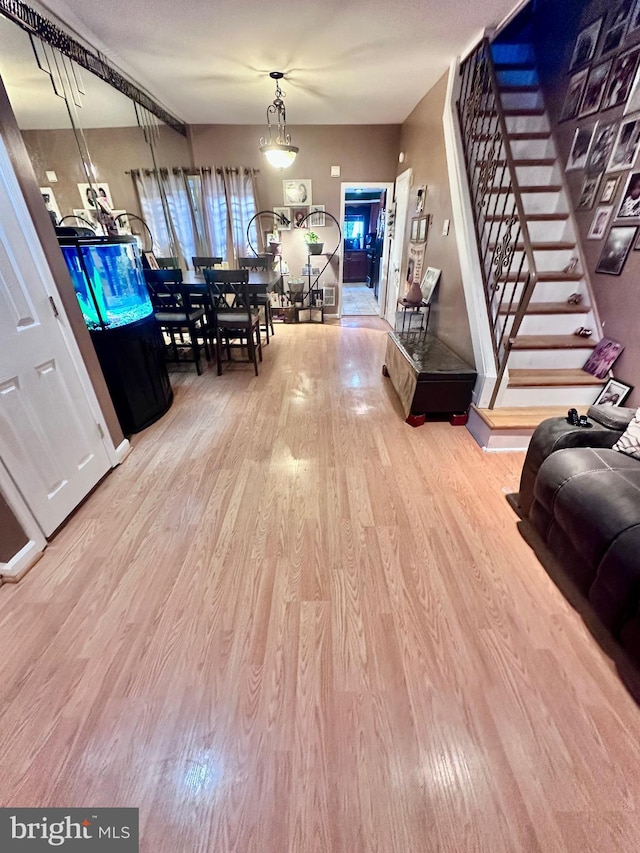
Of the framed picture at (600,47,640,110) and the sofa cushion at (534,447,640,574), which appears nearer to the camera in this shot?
the sofa cushion at (534,447,640,574)

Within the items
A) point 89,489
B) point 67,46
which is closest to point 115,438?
point 89,489

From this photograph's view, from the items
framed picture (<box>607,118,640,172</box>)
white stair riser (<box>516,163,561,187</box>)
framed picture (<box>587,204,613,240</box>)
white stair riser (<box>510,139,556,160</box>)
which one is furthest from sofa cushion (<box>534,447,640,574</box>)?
white stair riser (<box>510,139,556,160</box>)

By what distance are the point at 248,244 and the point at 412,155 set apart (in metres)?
2.61

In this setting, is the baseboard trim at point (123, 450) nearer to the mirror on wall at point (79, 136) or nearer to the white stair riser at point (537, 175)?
the mirror on wall at point (79, 136)

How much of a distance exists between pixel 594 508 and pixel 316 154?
228 inches

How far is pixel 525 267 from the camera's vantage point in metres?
2.80

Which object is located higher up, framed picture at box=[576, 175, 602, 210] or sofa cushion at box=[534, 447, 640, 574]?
framed picture at box=[576, 175, 602, 210]

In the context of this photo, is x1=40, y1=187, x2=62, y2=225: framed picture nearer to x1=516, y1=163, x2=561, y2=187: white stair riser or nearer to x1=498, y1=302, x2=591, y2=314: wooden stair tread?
x1=516, y1=163, x2=561, y2=187: white stair riser

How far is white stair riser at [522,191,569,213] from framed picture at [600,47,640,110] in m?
Answer: 0.55

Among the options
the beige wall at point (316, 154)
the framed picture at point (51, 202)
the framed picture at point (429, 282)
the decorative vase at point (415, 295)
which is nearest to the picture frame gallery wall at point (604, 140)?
the framed picture at point (429, 282)

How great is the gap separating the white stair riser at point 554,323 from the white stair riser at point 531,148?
4.79 feet

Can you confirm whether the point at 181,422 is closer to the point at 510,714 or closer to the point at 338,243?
the point at 510,714

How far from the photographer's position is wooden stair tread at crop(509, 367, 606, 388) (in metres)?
2.44

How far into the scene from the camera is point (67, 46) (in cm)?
254
